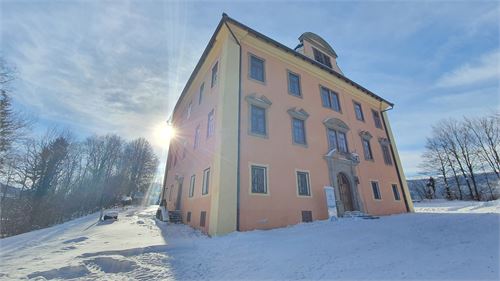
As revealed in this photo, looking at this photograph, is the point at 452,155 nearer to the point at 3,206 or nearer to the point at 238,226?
the point at 238,226

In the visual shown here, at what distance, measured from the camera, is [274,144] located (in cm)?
1148

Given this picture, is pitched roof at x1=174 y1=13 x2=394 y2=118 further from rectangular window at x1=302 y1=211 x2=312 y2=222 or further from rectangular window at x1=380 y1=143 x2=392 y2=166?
rectangular window at x1=302 y1=211 x2=312 y2=222

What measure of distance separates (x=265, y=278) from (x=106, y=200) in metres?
39.5

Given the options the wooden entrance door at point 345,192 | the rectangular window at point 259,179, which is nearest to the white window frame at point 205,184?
the rectangular window at point 259,179

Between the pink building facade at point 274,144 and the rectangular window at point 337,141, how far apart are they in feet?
0.26

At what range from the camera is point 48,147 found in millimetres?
26562

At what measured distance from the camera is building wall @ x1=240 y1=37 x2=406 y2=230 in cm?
1010

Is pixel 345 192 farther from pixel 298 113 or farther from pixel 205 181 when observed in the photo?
pixel 205 181

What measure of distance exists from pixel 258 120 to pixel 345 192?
799 centimetres

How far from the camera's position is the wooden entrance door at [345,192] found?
13.9 metres

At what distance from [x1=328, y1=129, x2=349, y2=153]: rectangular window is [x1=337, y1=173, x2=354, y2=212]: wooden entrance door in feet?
6.19

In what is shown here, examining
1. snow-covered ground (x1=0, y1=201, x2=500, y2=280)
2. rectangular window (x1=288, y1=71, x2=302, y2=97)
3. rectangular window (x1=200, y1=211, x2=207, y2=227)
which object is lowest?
snow-covered ground (x1=0, y1=201, x2=500, y2=280)

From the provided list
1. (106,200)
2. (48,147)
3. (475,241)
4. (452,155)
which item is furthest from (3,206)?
(452,155)

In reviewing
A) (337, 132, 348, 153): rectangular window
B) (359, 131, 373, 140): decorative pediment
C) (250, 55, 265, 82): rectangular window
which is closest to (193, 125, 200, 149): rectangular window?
(250, 55, 265, 82): rectangular window
